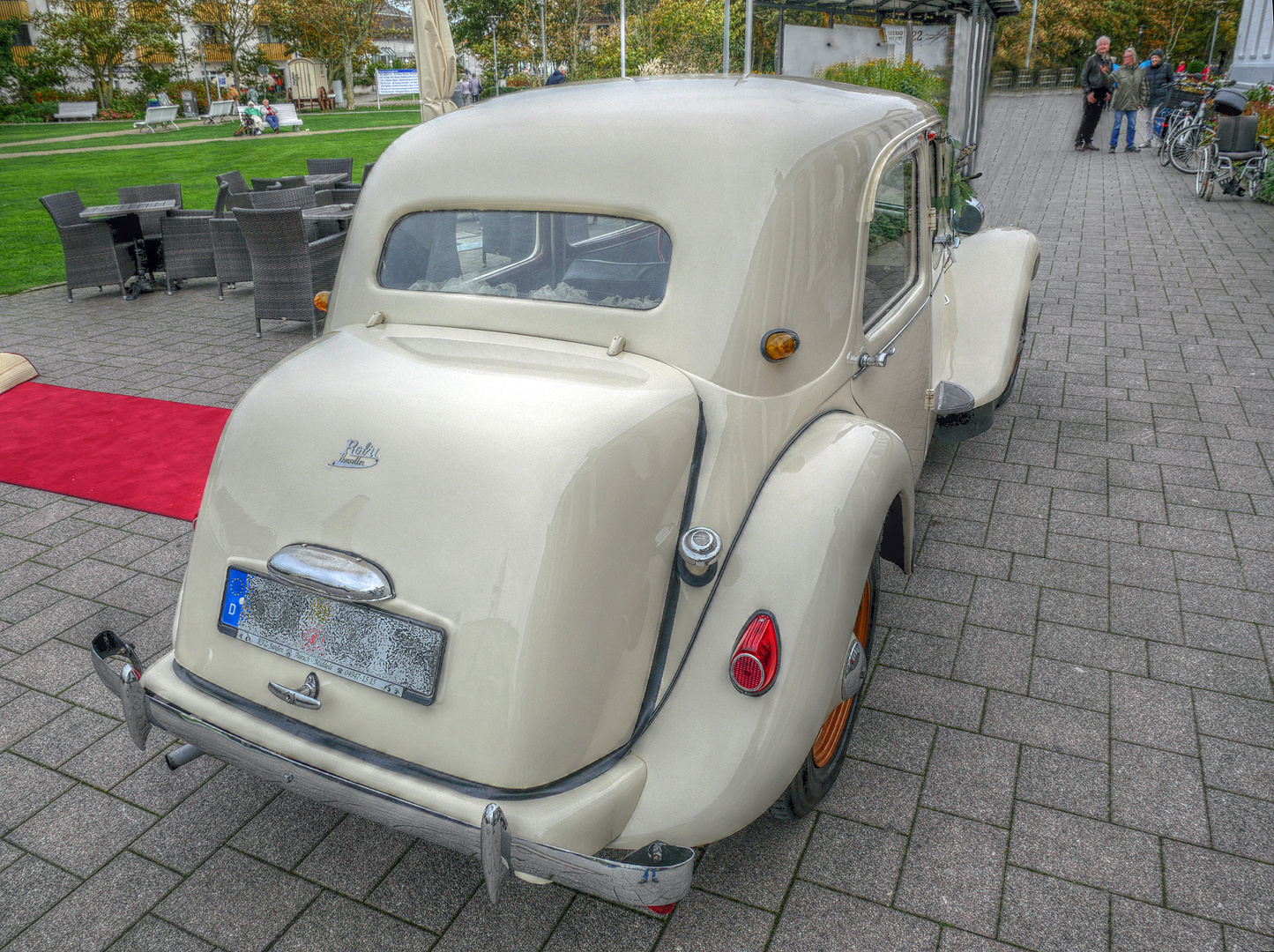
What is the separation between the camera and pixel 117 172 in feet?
65.0

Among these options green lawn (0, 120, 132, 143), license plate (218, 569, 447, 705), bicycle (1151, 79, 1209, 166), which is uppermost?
green lawn (0, 120, 132, 143)

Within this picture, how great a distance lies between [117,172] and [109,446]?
1763 cm

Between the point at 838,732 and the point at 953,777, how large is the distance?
412 mm

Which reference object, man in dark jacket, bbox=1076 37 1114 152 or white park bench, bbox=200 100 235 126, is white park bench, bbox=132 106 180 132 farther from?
man in dark jacket, bbox=1076 37 1114 152

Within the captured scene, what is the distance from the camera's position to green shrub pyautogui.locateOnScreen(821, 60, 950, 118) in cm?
1426

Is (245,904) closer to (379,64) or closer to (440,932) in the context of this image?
(440,932)

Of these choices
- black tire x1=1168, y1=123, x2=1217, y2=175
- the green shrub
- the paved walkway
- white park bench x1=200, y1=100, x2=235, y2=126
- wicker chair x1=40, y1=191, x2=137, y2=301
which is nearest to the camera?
the paved walkway

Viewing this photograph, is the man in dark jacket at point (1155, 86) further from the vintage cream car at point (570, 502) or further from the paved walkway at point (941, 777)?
the vintage cream car at point (570, 502)

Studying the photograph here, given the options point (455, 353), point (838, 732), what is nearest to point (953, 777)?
point (838, 732)

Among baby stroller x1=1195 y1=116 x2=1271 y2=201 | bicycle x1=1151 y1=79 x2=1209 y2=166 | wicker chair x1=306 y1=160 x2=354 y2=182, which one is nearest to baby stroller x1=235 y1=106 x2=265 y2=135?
wicker chair x1=306 y1=160 x2=354 y2=182

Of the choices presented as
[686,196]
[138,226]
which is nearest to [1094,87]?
[138,226]

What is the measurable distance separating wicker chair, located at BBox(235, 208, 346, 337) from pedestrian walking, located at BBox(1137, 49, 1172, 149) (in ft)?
64.3

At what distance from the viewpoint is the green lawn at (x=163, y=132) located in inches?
1086

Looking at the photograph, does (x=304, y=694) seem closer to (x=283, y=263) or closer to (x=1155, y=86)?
(x=283, y=263)
